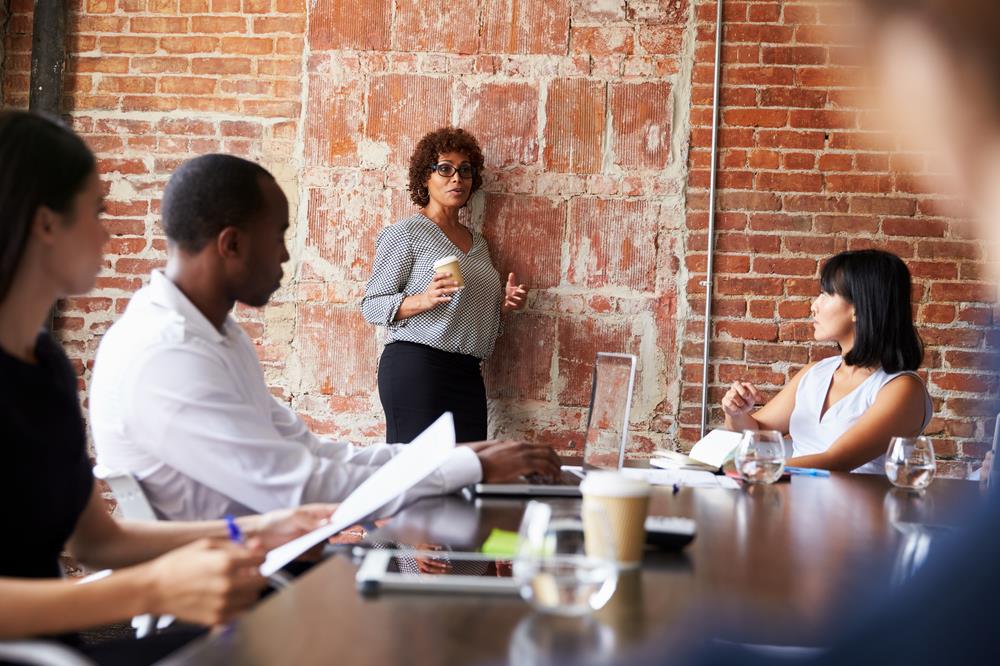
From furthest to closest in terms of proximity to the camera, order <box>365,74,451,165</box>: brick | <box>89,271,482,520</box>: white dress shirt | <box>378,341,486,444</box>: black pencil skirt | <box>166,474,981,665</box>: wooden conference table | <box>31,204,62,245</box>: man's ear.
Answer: <box>365,74,451,165</box>: brick → <box>378,341,486,444</box>: black pencil skirt → <box>89,271,482,520</box>: white dress shirt → <box>31,204,62,245</box>: man's ear → <box>166,474,981,665</box>: wooden conference table

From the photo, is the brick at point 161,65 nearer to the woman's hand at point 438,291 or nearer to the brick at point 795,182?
the woman's hand at point 438,291

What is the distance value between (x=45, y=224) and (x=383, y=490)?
0.65 metres

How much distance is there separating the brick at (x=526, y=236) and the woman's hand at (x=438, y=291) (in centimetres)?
44

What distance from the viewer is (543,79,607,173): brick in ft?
13.9

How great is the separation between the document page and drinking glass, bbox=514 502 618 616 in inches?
20.9

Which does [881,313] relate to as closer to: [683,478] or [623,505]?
[683,478]

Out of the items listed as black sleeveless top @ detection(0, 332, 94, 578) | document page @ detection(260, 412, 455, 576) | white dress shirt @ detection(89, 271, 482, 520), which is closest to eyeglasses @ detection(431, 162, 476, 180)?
white dress shirt @ detection(89, 271, 482, 520)

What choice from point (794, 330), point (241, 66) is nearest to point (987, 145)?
point (794, 330)

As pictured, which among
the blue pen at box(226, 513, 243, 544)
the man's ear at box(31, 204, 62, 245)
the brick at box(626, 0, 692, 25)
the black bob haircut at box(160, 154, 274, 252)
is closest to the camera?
the man's ear at box(31, 204, 62, 245)

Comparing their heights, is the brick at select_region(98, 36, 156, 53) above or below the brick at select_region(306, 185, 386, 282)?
above

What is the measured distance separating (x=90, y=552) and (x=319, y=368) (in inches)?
105

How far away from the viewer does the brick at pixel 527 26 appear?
425 cm

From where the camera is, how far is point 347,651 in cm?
92

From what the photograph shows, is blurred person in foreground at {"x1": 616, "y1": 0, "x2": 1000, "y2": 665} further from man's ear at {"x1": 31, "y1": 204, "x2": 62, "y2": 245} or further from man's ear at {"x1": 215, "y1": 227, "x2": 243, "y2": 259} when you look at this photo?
man's ear at {"x1": 215, "y1": 227, "x2": 243, "y2": 259}
